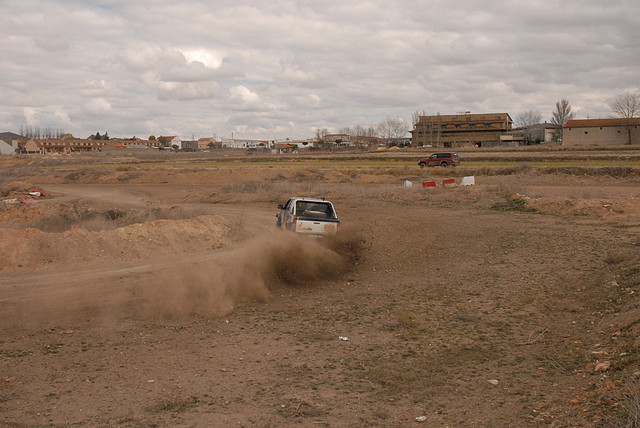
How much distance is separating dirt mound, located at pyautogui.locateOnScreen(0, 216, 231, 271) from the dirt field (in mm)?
54

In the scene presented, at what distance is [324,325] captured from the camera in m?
11.0

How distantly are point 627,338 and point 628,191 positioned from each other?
29.1 m

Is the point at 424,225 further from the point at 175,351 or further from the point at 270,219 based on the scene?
the point at 175,351

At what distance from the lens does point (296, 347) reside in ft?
31.9

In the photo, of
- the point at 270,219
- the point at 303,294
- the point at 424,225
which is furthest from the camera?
the point at 270,219

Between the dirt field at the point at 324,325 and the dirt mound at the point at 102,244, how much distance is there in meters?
0.05

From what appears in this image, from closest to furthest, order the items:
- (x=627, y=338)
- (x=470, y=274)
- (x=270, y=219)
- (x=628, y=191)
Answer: (x=627, y=338) < (x=470, y=274) < (x=270, y=219) < (x=628, y=191)

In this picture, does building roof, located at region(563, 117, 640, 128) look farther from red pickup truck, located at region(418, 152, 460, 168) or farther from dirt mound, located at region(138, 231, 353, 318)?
dirt mound, located at region(138, 231, 353, 318)

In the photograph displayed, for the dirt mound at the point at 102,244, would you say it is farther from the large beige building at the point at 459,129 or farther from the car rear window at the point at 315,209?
the large beige building at the point at 459,129

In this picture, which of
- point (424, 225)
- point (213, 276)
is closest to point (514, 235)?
point (424, 225)

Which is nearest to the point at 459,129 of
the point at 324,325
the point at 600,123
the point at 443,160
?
the point at 600,123

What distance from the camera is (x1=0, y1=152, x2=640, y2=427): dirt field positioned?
23.5 ft

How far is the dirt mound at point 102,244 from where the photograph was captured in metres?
15.0

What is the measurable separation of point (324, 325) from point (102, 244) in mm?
8218
